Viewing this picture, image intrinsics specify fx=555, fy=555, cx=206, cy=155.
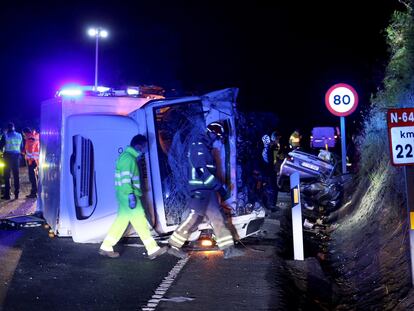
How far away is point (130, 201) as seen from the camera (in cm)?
744

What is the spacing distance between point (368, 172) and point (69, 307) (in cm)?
707

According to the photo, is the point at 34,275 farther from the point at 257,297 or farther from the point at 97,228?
the point at 257,297

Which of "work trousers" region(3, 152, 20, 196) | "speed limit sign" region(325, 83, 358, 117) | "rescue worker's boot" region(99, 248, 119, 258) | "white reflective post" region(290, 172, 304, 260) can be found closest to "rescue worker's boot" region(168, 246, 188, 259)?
"rescue worker's boot" region(99, 248, 119, 258)

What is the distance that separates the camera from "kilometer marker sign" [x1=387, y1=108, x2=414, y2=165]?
5.71 m

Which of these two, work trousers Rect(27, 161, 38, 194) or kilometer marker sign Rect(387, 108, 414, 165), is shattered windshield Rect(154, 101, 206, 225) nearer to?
kilometer marker sign Rect(387, 108, 414, 165)

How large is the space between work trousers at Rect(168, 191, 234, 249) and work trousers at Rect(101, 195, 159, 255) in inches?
15.6

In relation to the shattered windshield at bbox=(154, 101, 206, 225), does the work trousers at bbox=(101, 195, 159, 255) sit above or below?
below

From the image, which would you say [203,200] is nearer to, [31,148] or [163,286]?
[163,286]

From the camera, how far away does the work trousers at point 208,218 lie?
7.65 m

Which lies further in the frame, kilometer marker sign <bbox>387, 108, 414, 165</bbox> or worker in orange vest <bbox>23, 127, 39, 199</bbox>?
worker in orange vest <bbox>23, 127, 39, 199</bbox>

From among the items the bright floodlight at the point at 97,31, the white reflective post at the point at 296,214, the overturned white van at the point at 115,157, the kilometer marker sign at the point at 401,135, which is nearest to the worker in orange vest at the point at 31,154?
the overturned white van at the point at 115,157

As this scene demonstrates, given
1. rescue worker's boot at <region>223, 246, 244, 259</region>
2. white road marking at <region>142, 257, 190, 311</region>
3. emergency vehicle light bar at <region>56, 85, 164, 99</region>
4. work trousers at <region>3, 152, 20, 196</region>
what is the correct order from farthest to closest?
work trousers at <region>3, 152, 20, 196</region> → emergency vehicle light bar at <region>56, 85, 164, 99</region> → rescue worker's boot at <region>223, 246, 244, 259</region> → white road marking at <region>142, 257, 190, 311</region>

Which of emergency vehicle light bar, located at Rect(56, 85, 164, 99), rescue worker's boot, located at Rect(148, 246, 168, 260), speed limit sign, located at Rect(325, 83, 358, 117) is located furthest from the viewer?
speed limit sign, located at Rect(325, 83, 358, 117)

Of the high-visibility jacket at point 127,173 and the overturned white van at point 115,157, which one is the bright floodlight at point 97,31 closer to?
the overturned white van at point 115,157
